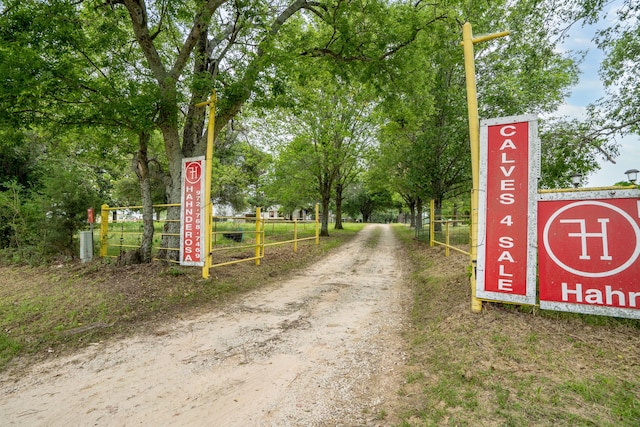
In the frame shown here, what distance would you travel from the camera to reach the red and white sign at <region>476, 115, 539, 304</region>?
3.59 m

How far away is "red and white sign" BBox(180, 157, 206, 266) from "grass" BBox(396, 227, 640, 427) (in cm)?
440

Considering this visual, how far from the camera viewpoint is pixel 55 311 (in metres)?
4.58

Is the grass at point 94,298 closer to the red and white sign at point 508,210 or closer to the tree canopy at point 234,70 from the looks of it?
the tree canopy at point 234,70

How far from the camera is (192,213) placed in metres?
6.22

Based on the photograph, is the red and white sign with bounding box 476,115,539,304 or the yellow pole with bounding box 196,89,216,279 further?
the yellow pole with bounding box 196,89,216,279

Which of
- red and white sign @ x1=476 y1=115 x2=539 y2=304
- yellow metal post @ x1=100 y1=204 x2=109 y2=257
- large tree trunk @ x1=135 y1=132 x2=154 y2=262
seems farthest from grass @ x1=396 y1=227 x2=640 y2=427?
yellow metal post @ x1=100 y1=204 x2=109 y2=257

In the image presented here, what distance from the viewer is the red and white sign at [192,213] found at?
20.1 feet

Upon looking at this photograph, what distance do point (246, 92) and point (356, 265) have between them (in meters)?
5.82

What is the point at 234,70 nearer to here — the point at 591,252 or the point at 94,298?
the point at 94,298

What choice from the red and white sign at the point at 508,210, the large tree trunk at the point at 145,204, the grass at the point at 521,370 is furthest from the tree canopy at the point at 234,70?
the grass at the point at 521,370

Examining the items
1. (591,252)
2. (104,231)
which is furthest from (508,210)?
(104,231)

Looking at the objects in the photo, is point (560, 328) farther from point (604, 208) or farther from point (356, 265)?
point (356, 265)

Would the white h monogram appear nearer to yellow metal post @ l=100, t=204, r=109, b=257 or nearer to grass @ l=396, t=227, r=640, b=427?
grass @ l=396, t=227, r=640, b=427

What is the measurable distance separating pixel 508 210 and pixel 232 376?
3685 millimetres
